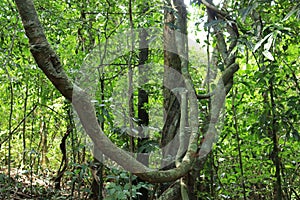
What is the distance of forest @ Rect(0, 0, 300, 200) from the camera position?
191cm

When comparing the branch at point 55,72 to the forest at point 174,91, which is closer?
the branch at point 55,72

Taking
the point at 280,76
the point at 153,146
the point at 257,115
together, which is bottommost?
the point at 153,146

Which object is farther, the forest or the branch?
the forest

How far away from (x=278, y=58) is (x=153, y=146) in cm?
120

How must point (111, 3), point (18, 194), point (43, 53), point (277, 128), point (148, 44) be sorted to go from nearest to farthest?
point (43, 53) < point (277, 128) < point (111, 3) < point (148, 44) < point (18, 194)

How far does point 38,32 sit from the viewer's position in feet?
4.24

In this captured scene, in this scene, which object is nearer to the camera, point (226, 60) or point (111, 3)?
point (226, 60)

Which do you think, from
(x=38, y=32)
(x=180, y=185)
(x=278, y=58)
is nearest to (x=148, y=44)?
(x=278, y=58)

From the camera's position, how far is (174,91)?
2.63 metres

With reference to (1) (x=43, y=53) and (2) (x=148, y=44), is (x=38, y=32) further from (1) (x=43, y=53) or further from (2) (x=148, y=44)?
(2) (x=148, y=44)

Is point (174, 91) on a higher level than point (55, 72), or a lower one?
higher

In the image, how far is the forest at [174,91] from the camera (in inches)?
75.1

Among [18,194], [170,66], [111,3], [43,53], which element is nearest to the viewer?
[43,53]

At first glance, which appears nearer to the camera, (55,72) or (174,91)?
(55,72)
